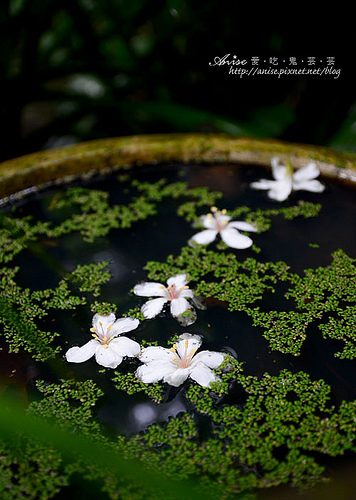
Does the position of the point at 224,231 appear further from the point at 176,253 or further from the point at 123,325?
the point at 123,325

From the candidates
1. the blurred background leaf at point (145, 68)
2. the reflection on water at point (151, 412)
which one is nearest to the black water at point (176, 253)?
the reflection on water at point (151, 412)

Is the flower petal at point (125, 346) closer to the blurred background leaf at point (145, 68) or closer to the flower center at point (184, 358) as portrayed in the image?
the flower center at point (184, 358)

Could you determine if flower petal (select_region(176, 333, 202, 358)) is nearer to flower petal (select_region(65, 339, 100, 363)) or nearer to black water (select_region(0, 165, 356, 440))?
black water (select_region(0, 165, 356, 440))

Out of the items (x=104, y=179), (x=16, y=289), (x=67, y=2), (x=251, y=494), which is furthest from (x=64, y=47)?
(x=251, y=494)

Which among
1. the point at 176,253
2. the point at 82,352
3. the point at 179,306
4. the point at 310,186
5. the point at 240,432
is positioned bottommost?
the point at 240,432

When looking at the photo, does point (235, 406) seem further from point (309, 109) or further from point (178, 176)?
point (309, 109)

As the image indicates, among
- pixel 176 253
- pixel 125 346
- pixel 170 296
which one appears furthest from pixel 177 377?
pixel 176 253
